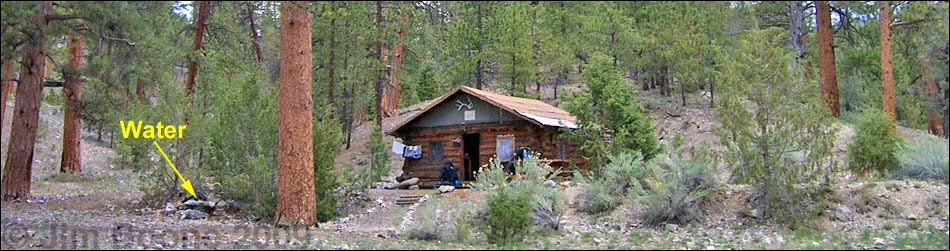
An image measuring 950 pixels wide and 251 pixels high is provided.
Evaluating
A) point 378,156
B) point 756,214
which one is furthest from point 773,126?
point 378,156

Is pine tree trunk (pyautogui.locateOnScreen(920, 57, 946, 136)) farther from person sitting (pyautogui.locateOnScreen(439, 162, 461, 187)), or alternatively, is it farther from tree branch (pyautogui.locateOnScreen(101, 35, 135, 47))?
tree branch (pyautogui.locateOnScreen(101, 35, 135, 47))

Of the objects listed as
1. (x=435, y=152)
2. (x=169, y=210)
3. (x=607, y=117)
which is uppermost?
(x=607, y=117)

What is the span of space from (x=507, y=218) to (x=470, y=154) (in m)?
12.9

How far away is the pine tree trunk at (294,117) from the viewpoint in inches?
502

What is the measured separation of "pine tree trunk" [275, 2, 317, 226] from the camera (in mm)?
12758

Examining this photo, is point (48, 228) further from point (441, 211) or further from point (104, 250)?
point (441, 211)

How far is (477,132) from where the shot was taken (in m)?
22.5

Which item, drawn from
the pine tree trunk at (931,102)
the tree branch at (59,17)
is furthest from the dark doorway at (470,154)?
the tree branch at (59,17)

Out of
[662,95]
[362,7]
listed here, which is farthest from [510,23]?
[362,7]

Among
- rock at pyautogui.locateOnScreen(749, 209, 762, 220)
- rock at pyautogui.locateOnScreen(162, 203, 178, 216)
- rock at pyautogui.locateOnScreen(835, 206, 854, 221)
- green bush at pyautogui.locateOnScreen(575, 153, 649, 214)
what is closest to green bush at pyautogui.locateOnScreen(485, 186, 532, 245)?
green bush at pyautogui.locateOnScreen(575, 153, 649, 214)

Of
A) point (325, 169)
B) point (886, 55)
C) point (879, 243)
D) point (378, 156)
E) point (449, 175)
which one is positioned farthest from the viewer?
point (378, 156)

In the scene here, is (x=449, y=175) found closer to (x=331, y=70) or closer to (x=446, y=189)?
(x=446, y=189)

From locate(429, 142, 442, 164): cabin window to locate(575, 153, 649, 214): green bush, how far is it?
8.10 m

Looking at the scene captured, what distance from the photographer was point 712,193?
1398 centimetres
